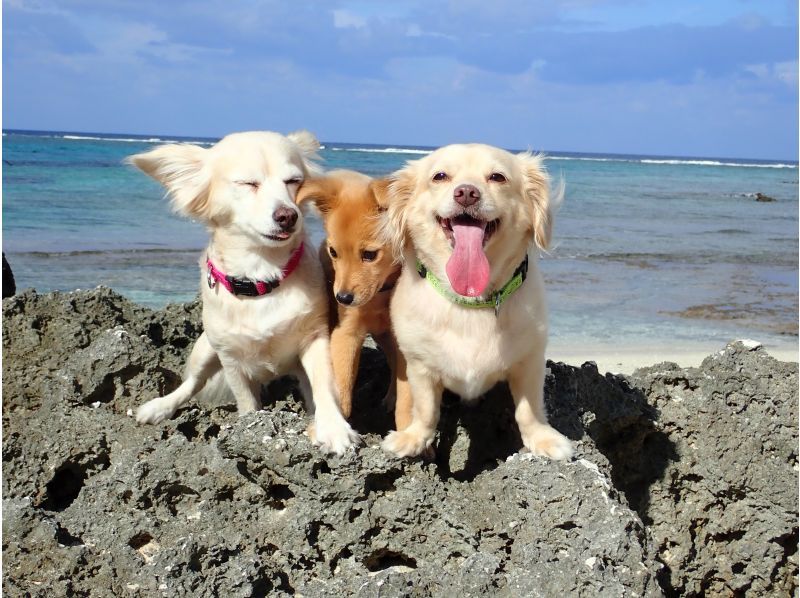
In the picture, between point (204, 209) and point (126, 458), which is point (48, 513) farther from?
point (204, 209)

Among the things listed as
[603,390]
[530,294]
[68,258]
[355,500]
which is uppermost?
[530,294]

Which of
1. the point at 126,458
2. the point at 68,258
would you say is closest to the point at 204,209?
the point at 126,458

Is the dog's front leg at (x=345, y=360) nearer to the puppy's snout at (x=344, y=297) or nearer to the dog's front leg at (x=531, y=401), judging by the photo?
the puppy's snout at (x=344, y=297)

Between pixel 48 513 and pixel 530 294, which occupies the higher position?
pixel 530 294

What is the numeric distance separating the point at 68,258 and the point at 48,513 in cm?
1006

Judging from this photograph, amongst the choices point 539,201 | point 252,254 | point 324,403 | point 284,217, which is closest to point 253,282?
point 252,254

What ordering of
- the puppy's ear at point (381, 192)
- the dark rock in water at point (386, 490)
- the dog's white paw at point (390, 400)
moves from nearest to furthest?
the dark rock in water at point (386, 490) < the puppy's ear at point (381, 192) < the dog's white paw at point (390, 400)

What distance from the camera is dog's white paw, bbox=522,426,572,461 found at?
3133 mm

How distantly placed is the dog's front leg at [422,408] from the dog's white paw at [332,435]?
0.17m

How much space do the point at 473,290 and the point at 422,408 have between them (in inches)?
20.9

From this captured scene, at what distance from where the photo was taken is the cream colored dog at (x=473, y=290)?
3180 mm

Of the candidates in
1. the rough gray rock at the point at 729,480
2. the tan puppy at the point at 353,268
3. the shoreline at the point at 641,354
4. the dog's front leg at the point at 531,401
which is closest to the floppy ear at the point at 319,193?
the tan puppy at the point at 353,268

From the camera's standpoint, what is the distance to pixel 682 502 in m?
3.76

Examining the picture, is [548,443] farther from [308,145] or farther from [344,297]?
[308,145]
